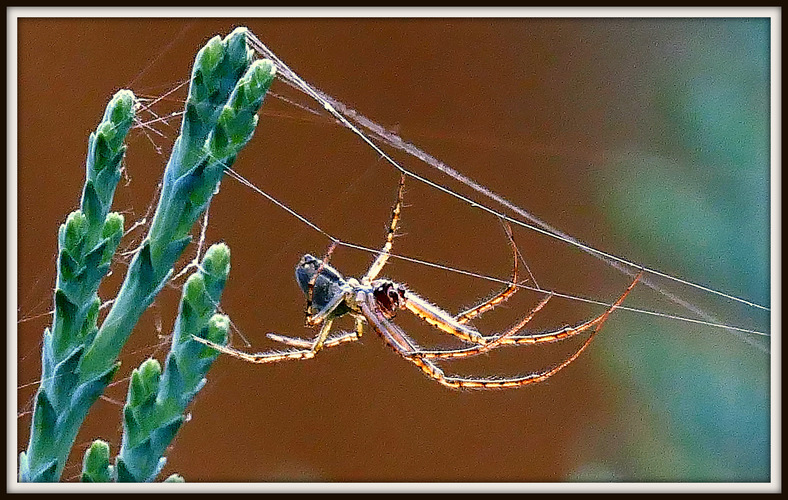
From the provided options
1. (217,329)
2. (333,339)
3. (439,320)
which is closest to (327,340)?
(333,339)

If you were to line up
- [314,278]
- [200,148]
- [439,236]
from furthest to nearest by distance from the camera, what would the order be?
[439,236] → [314,278] → [200,148]

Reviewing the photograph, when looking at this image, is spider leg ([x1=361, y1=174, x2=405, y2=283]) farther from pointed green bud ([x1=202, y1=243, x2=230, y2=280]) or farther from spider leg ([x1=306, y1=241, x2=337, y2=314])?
pointed green bud ([x1=202, y1=243, x2=230, y2=280])

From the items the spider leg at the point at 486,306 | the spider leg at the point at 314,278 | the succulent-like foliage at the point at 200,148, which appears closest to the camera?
the succulent-like foliage at the point at 200,148

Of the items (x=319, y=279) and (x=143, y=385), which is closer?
(x=143, y=385)

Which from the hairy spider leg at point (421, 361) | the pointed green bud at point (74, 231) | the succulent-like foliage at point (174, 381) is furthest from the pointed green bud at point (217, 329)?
the hairy spider leg at point (421, 361)

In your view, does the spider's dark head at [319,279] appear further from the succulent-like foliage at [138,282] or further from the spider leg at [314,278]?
the succulent-like foliage at [138,282]

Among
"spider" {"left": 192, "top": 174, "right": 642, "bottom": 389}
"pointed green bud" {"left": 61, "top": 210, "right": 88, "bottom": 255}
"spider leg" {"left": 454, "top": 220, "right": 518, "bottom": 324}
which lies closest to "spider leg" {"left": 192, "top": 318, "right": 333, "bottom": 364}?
"spider" {"left": 192, "top": 174, "right": 642, "bottom": 389}

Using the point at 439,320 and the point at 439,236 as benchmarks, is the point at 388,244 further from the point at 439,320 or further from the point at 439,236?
the point at 439,236
